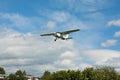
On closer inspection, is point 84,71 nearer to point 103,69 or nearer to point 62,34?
point 62,34

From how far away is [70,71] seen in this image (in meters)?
121

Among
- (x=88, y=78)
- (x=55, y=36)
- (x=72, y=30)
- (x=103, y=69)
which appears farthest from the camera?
(x=103, y=69)

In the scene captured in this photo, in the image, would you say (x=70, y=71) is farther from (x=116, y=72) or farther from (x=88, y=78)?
(x=116, y=72)

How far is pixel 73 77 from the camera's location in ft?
386

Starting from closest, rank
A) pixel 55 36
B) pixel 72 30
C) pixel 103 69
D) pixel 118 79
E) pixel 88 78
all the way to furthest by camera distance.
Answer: pixel 55 36, pixel 72 30, pixel 88 78, pixel 118 79, pixel 103 69

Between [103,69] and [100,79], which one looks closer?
[100,79]

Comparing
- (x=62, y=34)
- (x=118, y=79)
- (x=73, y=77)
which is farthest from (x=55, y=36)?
(x=118, y=79)

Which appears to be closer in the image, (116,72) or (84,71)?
(84,71)

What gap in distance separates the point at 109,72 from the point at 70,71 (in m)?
53.3

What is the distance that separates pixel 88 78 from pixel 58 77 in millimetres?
9958

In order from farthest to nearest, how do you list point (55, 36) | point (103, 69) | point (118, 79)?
1. point (103, 69)
2. point (118, 79)
3. point (55, 36)

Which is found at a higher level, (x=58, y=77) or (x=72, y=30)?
(x=72, y=30)

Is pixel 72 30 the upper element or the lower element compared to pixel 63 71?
upper

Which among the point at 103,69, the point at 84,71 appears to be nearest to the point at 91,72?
the point at 84,71
